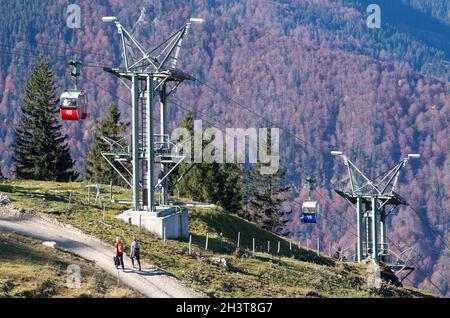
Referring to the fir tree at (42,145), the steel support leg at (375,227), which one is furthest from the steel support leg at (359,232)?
the fir tree at (42,145)

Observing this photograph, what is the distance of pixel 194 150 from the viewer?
103 meters

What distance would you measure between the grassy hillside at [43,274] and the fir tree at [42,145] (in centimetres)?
5826

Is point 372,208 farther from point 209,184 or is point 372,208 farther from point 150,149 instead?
point 150,149

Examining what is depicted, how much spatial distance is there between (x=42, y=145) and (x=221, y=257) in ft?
188

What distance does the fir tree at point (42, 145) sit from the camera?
107062mm

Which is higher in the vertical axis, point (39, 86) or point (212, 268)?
point (39, 86)

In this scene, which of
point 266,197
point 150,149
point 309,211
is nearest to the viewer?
point 150,149

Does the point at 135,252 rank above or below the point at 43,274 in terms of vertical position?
above

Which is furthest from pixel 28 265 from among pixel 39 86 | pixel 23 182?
pixel 39 86

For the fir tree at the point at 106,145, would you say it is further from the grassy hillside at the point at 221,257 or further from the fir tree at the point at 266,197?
the grassy hillside at the point at 221,257

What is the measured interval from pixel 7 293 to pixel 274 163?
74832mm

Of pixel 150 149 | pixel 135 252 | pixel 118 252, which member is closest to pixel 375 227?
pixel 150 149

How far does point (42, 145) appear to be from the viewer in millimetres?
108250
